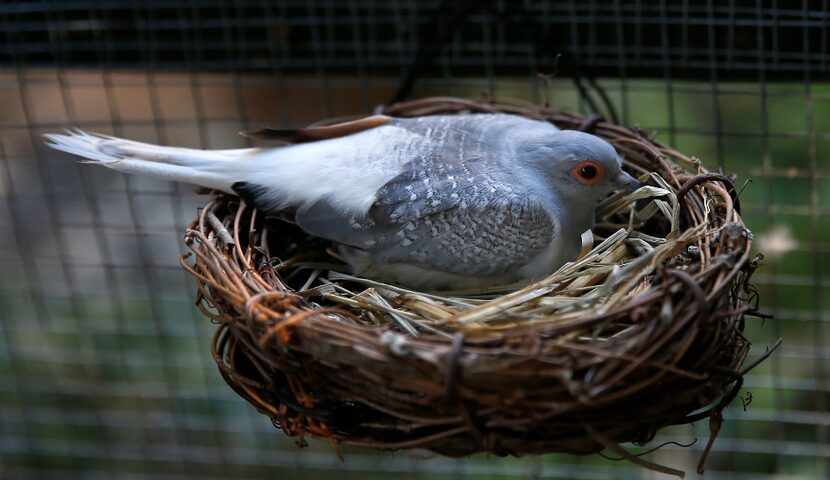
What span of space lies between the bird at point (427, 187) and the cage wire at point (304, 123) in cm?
28

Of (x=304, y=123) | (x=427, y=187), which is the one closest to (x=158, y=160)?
(x=427, y=187)

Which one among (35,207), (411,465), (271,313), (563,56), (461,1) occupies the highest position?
(461,1)

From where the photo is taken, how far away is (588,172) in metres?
1.35

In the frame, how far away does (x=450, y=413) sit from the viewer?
39.9 inches

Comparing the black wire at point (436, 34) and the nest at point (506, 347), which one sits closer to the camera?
the nest at point (506, 347)

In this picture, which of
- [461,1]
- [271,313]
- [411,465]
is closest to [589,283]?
[271,313]

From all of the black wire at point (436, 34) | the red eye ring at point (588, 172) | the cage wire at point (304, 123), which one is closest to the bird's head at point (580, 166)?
the red eye ring at point (588, 172)

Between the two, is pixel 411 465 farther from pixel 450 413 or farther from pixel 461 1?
pixel 450 413

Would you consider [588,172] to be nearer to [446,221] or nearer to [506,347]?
[446,221]

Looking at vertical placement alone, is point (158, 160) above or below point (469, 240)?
above

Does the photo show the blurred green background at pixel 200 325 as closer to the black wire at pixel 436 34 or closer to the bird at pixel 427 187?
the black wire at pixel 436 34

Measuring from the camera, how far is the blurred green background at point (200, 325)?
79.9 inches

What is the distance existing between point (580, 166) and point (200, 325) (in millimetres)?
1336

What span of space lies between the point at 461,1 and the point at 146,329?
128cm
